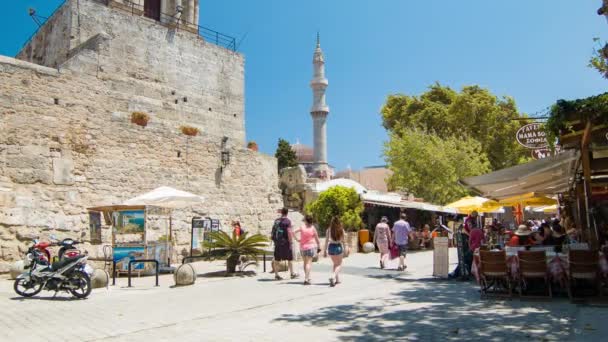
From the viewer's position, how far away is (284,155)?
5119cm

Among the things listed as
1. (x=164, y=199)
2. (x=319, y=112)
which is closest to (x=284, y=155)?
(x=319, y=112)

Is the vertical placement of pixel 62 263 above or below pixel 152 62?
below

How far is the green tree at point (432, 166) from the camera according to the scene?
2698 cm

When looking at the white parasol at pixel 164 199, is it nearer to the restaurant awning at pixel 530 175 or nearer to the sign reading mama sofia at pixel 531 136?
the restaurant awning at pixel 530 175

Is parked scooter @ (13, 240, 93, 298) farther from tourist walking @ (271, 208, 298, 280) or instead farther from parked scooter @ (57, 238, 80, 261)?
tourist walking @ (271, 208, 298, 280)

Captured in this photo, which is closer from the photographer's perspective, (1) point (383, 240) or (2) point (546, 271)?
(2) point (546, 271)

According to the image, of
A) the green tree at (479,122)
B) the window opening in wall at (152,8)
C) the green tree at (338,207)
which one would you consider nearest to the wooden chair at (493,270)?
the green tree at (338,207)

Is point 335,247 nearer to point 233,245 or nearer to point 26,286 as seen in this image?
point 233,245

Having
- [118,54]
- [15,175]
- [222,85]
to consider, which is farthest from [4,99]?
[222,85]

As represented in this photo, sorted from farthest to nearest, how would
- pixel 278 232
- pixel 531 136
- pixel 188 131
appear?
pixel 188 131 → pixel 531 136 → pixel 278 232

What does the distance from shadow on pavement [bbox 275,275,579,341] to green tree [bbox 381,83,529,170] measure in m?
25.9

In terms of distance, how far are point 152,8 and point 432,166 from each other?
59.2 feet

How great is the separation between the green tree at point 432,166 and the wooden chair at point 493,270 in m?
19.4

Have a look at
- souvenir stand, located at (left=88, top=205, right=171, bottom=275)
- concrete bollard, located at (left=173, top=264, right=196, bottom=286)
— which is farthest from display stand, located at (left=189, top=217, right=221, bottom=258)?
concrete bollard, located at (left=173, top=264, right=196, bottom=286)
